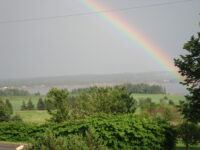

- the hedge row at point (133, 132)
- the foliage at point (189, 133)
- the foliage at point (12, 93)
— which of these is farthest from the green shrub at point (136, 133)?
the foliage at point (12, 93)

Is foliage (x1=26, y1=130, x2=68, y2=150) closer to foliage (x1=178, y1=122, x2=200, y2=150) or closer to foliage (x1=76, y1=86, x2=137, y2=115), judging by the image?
foliage (x1=178, y1=122, x2=200, y2=150)

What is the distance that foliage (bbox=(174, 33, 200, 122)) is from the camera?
13.1 metres

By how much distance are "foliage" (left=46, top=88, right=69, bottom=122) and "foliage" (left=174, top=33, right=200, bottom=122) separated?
11405mm

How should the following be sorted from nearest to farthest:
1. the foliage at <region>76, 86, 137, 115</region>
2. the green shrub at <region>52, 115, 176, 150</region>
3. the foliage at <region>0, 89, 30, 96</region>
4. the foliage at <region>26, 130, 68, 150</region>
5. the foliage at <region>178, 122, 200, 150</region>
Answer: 1. the foliage at <region>26, 130, 68, 150</region>
2. the green shrub at <region>52, 115, 176, 150</region>
3. the foliage at <region>178, 122, 200, 150</region>
4. the foliage at <region>76, 86, 137, 115</region>
5. the foliage at <region>0, 89, 30, 96</region>

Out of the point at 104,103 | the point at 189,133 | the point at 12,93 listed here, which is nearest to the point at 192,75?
the point at 189,133

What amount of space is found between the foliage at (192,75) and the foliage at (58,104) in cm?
1140

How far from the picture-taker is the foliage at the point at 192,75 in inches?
517

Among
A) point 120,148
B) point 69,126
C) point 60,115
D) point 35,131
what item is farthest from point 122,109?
point 120,148

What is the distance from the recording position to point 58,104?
22484mm

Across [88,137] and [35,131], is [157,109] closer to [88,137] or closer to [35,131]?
[35,131]

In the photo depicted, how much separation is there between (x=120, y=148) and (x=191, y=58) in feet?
18.8

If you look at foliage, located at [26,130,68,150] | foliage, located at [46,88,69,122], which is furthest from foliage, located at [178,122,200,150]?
foliage, located at [26,130,68,150]

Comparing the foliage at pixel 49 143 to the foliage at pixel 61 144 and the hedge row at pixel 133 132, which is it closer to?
the foliage at pixel 61 144

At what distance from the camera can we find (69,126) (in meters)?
13.7
